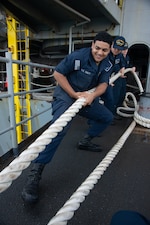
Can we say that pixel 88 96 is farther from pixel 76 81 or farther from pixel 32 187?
pixel 32 187

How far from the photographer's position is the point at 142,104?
8.27ft

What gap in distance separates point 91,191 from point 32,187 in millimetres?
416

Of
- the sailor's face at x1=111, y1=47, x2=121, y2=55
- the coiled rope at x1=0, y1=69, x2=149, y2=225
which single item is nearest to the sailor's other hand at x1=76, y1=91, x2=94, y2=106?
the coiled rope at x1=0, y1=69, x2=149, y2=225

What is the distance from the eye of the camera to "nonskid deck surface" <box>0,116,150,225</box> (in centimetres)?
103

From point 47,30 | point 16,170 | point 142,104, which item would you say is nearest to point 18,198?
point 16,170

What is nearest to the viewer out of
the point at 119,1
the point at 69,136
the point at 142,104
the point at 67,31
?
the point at 69,136

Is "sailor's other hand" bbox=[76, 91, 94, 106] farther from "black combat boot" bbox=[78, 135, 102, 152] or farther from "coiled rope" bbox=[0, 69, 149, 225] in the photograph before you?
"black combat boot" bbox=[78, 135, 102, 152]

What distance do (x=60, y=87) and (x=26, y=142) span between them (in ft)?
2.93

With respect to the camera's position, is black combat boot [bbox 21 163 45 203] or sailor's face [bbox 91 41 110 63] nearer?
black combat boot [bbox 21 163 45 203]

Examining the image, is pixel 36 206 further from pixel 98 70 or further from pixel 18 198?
pixel 98 70

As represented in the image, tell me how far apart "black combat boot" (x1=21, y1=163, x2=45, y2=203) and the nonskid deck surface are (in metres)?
0.04

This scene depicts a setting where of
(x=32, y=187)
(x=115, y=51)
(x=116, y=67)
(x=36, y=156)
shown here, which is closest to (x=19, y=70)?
(x=116, y=67)

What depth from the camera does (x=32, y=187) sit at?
1.14 meters

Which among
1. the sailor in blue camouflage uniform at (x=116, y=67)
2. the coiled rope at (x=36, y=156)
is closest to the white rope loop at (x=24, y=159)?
the coiled rope at (x=36, y=156)
